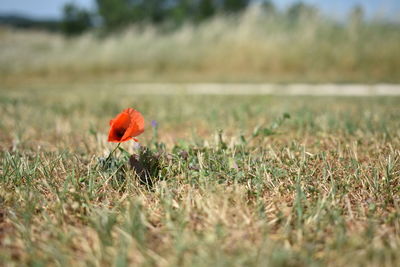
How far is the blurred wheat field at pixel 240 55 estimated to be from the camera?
9148 millimetres

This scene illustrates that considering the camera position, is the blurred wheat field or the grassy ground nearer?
the grassy ground

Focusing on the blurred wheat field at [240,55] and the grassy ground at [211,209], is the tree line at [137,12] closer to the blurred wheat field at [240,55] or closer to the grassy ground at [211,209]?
the blurred wheat field at [240,55]

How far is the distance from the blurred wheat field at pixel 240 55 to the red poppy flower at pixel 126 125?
24.3 ft

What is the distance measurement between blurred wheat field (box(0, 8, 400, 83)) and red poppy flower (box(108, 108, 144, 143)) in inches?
292

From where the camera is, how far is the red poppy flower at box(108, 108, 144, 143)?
4.10 ft

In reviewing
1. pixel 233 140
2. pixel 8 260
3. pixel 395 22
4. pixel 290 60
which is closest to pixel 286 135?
pixel 233 140

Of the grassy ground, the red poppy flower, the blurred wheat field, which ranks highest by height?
the blurred wheat field

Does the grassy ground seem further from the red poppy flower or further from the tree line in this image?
the tree line

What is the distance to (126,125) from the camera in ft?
4.37

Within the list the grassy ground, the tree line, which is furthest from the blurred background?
the tree line

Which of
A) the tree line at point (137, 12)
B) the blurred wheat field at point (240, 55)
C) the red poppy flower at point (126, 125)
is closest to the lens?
the red poppy flower at point (126, 125)

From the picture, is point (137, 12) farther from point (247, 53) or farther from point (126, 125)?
point (126, 125)

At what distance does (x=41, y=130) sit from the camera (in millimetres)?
2779

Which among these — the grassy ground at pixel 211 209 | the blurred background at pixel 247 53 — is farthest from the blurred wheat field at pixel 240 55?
the grassy ground at pixel 211 209
